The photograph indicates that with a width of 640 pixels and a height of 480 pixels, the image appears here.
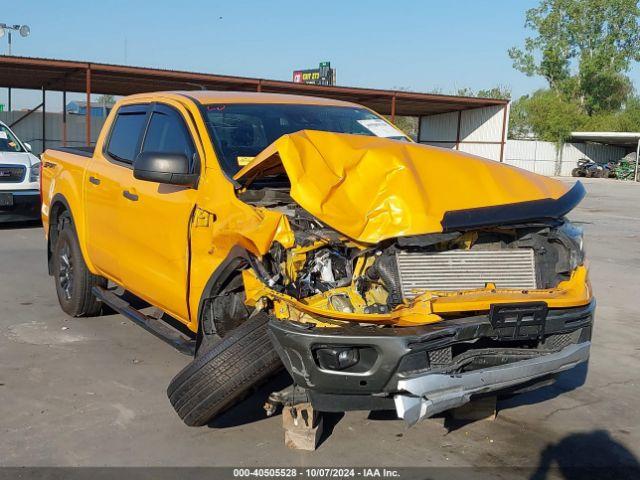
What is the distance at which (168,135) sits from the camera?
4.98m

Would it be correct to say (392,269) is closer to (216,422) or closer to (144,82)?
(216,422)

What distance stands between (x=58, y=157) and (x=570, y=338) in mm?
4973

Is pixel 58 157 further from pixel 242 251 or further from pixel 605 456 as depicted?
pixel 605 456

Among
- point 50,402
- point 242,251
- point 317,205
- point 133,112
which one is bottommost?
point 50,402

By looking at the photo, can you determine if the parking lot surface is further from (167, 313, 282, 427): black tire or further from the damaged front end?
the damaged front end

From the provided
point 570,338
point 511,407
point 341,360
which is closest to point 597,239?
point 511,407

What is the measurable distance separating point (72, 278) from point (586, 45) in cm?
6726

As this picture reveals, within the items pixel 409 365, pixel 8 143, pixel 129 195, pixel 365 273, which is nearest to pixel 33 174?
pixel 8 143

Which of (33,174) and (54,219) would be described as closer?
(54,219)

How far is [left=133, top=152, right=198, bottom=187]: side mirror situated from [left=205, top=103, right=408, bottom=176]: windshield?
24 cm

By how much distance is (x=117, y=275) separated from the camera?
17.5ft

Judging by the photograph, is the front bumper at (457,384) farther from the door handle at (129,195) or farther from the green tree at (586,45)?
the green tree at (586,45)

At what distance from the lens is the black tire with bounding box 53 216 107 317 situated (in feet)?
20.0

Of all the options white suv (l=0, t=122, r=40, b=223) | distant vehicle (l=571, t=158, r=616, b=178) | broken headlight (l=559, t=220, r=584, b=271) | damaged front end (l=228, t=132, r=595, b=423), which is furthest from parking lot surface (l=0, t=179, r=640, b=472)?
distant vehicle (l=571, t=158, r=616, b=178)
